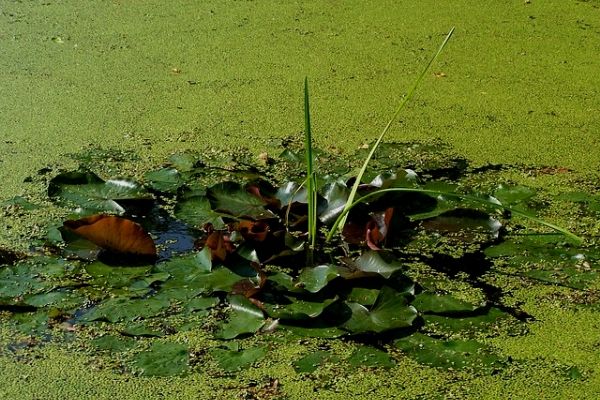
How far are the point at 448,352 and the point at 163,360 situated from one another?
41 cm

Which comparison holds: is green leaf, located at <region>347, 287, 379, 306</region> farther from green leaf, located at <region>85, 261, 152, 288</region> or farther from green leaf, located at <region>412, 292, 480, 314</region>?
green leaf, located at <region>85, 261, 152, 288</region>

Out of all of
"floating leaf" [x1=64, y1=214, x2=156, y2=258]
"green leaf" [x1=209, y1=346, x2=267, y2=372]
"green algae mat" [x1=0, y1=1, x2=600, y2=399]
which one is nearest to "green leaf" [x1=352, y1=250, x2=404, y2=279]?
"green algae mat" [x1=0, y1=1, x2=600, y2=399]

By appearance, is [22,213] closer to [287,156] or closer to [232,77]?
[287,156]

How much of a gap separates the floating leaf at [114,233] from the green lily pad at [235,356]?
0.94 feet

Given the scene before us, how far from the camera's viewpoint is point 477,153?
6.89 feet

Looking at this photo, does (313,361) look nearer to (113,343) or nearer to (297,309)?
(297,309)

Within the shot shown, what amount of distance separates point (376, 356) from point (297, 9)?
1.72 metres

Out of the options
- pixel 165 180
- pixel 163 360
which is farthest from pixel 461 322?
pixel 165 180

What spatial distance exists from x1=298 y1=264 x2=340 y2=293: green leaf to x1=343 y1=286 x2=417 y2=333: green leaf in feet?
0.16

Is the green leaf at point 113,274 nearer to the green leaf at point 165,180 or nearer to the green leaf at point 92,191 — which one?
the green leaf at point 92,191

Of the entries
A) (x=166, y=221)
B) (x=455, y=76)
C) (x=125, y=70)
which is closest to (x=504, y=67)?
(x=455, y=76)

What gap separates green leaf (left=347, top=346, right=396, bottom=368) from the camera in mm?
1393

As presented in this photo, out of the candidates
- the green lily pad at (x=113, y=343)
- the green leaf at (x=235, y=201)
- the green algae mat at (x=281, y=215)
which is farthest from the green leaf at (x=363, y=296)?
the green lily pad at (x=113, y=343)

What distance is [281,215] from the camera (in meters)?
1.73
